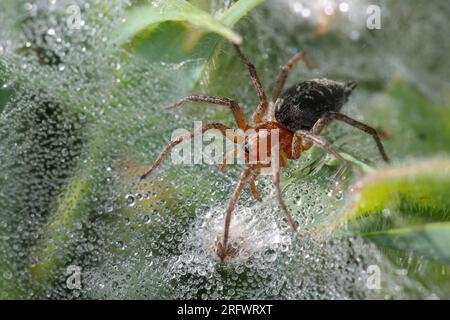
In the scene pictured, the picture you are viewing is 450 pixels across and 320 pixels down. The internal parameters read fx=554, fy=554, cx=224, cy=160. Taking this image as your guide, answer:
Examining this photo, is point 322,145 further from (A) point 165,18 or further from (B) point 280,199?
(A) point 165,18

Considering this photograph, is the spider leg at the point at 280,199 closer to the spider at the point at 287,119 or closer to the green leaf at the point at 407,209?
the spider at the point at 287,119

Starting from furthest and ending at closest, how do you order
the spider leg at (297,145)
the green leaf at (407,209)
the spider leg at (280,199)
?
1. the spider leg at (297,145)
2. the spider leg at (280,199)
3. the green leaf at (407,209)

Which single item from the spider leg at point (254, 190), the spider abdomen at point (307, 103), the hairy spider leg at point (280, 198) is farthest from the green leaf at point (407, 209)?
the spider abdomen at point (307, 103)

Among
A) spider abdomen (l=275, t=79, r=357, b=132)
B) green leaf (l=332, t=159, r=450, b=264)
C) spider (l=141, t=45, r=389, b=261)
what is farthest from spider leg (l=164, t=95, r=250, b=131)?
green leaf (l=332, t=159, r=450, b=264)

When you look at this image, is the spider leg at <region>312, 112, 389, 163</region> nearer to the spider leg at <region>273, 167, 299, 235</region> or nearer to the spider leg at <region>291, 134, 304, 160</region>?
the spider leg at <region>291, 134, 304, 160</region>

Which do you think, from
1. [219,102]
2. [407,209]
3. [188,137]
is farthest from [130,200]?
[407,209]
